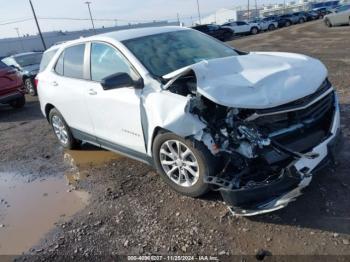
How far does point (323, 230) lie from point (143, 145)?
212 centimetres

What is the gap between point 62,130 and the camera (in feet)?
21.2

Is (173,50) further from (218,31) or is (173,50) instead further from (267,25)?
(267,25)

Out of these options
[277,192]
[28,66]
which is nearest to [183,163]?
[277,192]

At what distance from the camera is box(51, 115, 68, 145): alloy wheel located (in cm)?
639

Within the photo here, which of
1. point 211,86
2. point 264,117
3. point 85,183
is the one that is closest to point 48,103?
point 85,183

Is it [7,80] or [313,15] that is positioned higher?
[7,80]

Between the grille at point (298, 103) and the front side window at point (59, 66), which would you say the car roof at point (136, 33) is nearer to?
the front side window at point (59, 66)

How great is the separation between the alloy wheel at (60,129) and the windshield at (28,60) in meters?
8.89

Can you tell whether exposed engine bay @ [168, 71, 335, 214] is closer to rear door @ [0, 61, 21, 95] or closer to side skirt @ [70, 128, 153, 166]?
side skirt @ [70, 128, 153, 166]

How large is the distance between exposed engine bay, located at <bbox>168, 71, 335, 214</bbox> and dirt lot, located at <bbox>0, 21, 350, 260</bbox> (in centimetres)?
38

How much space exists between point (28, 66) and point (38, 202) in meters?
10.6

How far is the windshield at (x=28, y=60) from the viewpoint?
14.6 metres

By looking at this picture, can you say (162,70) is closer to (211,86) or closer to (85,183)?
(211,86)

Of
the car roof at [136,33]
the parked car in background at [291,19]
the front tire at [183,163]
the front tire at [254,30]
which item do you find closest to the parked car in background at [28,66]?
the car roof at [136,33]
